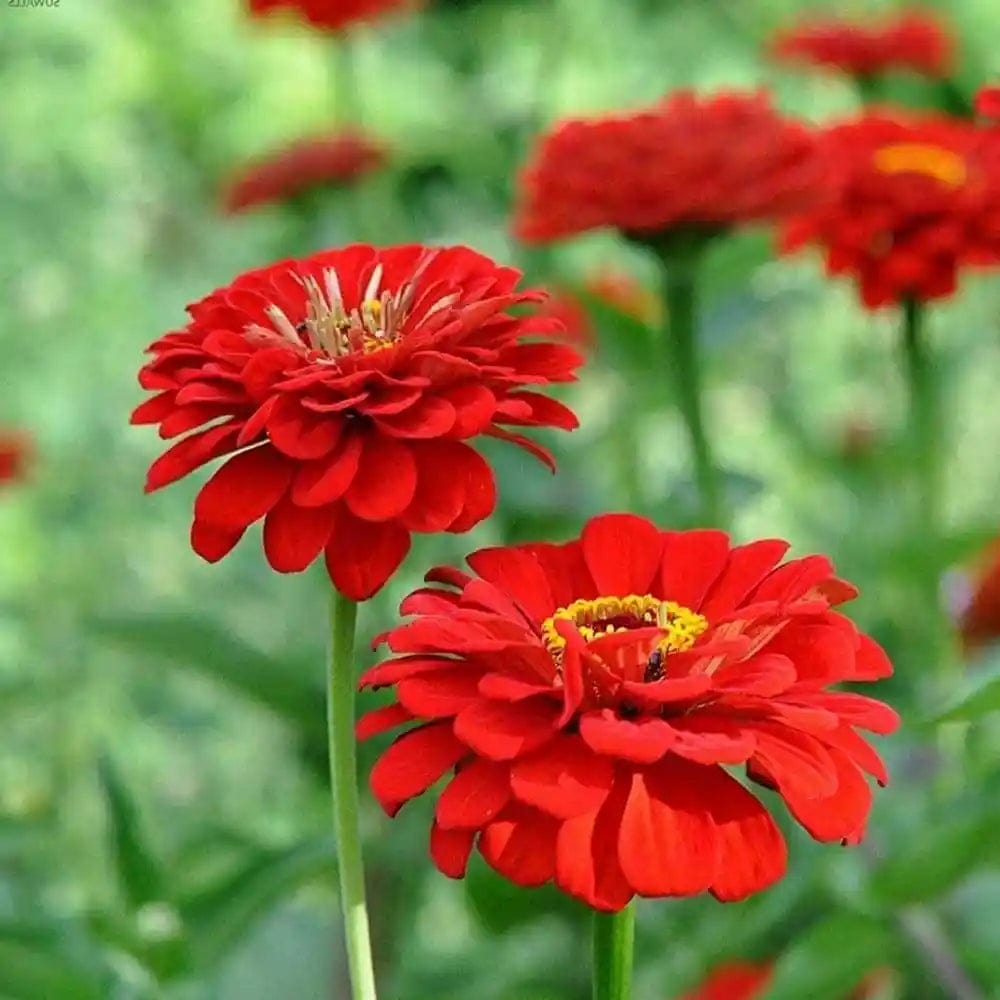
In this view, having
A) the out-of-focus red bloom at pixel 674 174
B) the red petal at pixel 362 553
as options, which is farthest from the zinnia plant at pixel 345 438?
the out-of-focus red bloom at pixel 674 174

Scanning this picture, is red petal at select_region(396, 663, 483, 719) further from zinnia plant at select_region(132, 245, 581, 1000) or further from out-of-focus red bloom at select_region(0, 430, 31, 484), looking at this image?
out-of-focus red bloom at select_region(0, 430, 31, 484)

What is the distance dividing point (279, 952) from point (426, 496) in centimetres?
41

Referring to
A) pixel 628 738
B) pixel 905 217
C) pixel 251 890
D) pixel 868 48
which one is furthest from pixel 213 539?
pixel 868 48

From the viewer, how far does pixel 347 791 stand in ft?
1.31

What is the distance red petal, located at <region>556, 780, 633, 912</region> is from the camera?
33 cm

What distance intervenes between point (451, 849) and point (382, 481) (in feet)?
0.29

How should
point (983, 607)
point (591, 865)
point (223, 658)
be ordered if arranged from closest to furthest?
point (591, 865) → point (223, 658) → point (983, 607)

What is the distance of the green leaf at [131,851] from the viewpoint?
2.01 feet

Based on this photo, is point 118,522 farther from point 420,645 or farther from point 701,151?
point 420,645

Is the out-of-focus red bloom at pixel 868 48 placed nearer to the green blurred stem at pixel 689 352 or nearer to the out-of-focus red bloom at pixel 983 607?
the out-of-focus red bloom at pixel 983 607

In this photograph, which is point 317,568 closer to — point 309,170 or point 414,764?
point 309,170

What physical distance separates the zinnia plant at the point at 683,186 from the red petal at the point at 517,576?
12.1 inches

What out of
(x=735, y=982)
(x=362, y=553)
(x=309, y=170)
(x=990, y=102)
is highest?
(x=309, y=170)

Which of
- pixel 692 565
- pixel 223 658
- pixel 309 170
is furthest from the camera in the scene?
pixel 309 170
